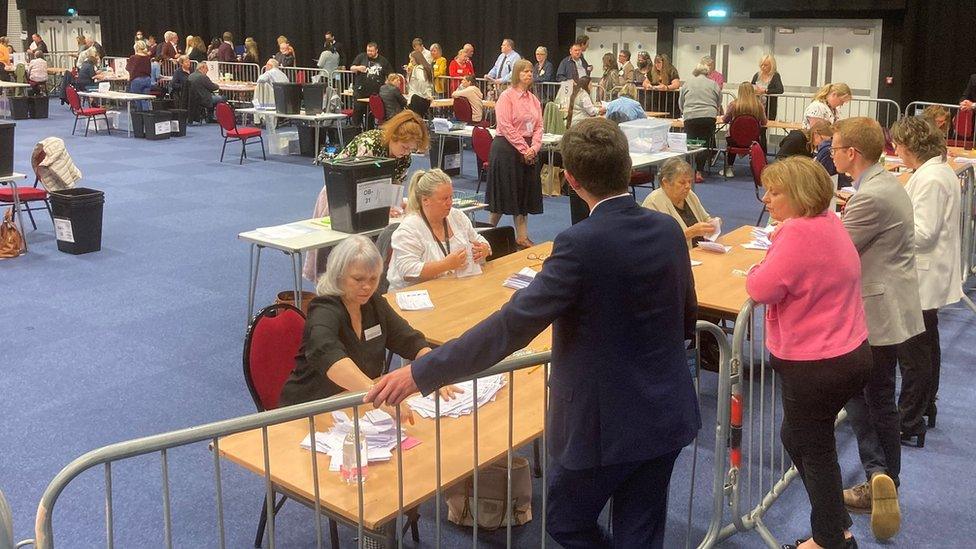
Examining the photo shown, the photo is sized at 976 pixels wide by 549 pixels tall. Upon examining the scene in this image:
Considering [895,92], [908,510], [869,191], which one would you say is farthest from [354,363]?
[895,92]

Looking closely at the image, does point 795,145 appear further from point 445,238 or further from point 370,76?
point 370,76

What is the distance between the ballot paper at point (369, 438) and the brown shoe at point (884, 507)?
183cm

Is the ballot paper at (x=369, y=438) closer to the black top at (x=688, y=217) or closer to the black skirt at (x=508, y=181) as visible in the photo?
the black top at (x=688, y=217)

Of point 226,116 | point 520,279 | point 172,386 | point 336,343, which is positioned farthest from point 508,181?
point 226,116

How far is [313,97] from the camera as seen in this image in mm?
13930

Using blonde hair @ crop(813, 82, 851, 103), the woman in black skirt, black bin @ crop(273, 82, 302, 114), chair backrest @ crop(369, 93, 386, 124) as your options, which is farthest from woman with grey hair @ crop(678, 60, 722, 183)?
black bin @ crop(273, 82, 302, 114)

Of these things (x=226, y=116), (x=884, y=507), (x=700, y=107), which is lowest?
(x=884, y=507)

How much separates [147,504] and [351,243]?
1.48 m

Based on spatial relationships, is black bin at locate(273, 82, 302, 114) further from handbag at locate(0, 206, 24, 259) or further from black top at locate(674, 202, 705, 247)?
black top at locate(674, 202, 705, 247)

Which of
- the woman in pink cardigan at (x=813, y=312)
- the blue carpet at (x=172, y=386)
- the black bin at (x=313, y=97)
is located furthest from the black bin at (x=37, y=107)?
the woman in pink cardigan at (x=813, y=312)

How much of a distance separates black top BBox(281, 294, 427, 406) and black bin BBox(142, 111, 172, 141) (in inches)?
549

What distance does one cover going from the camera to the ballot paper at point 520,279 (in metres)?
4.97

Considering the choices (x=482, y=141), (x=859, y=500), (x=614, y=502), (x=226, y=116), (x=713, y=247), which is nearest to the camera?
(x=614, y=502)

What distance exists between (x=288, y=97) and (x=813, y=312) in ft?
38.2
